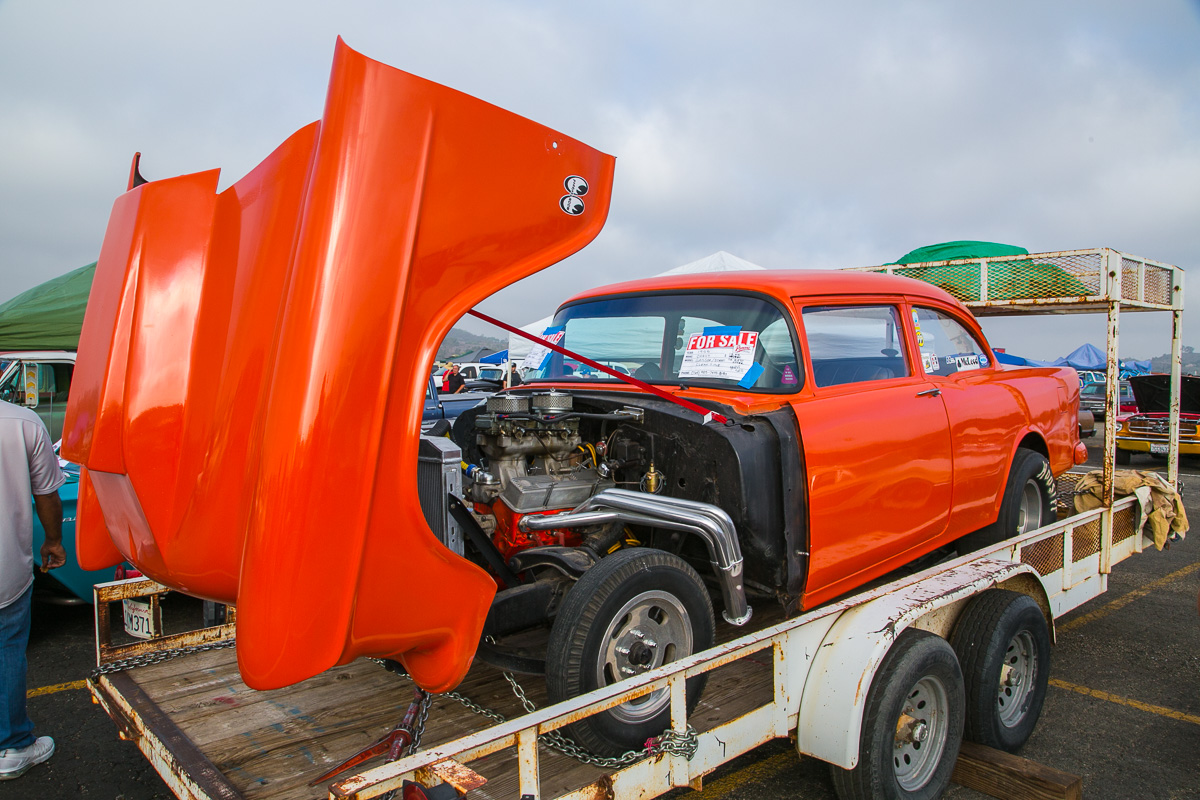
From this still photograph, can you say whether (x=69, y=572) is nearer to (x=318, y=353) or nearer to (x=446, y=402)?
(x=318, y=353)

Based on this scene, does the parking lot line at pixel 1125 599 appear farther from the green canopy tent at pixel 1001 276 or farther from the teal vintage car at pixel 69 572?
the teal vintage car at pixel 69 572

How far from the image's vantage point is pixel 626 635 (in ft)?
8.73

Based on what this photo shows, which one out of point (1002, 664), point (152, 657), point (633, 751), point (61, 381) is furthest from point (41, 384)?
point (1002, 664)

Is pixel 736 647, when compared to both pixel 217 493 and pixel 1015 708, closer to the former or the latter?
pixel 217 493

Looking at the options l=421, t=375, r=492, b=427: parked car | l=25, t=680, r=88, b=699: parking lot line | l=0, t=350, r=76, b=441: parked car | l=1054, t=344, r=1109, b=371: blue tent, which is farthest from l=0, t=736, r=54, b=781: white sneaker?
l=1054, t=344, r=1109, b=371: blue tent

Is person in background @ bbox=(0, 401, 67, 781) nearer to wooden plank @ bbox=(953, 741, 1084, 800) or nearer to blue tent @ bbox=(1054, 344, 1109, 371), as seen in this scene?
wooden plank @ bbox=(953, 741, 1084, 800)

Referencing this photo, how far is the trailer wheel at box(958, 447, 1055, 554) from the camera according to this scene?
450 centimetres

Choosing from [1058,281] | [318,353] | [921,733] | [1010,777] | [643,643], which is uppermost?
[1058,281]

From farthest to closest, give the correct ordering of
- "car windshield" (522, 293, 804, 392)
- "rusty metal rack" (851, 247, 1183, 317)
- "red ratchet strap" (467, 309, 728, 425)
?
"rusty metal rack" (851, 247, 1183, 317)
"car windshield" (522, 293, 804, 392)
"red ratchet strap" (467, 309, 728, 425)

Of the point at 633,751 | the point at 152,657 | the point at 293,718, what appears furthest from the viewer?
the point at 152,657

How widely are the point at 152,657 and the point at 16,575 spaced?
2.65 ft

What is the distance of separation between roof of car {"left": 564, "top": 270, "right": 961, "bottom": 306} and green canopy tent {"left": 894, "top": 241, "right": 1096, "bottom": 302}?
181cm

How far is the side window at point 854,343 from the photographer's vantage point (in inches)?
140

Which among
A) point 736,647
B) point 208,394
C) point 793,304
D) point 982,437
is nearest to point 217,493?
point 208,394
